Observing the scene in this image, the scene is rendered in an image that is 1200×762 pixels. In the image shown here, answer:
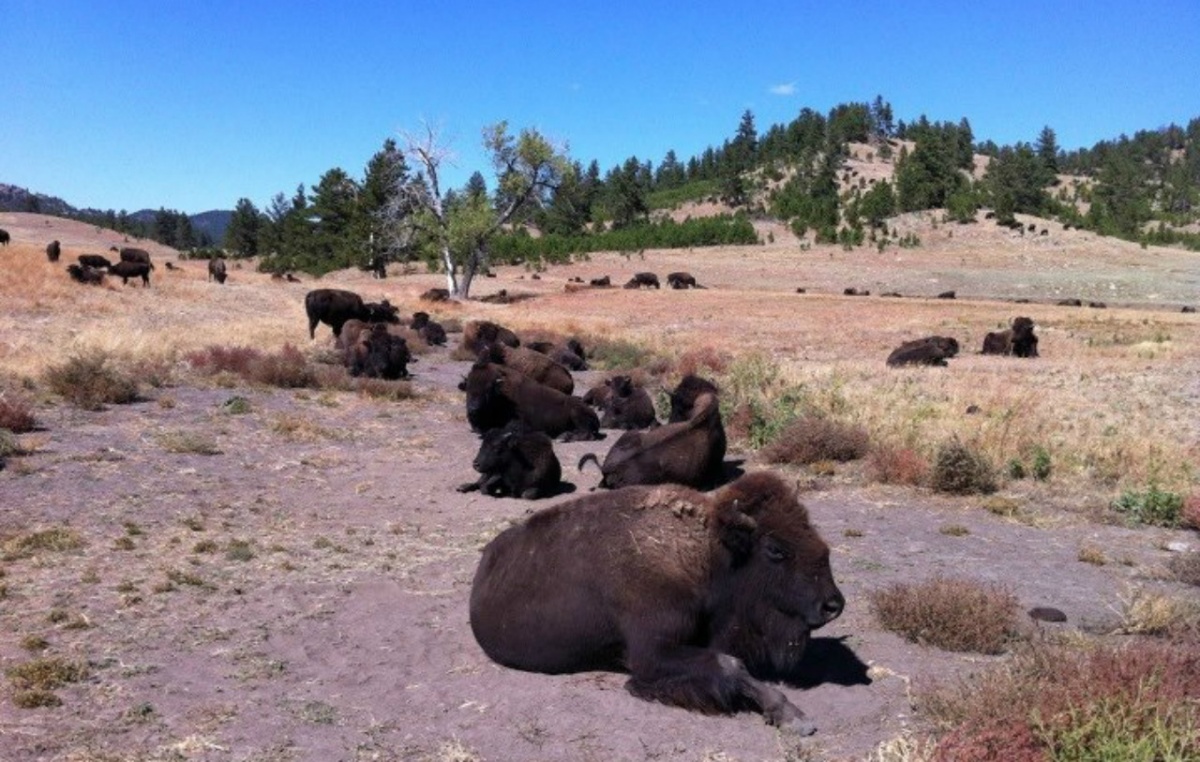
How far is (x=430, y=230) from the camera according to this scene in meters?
56.2

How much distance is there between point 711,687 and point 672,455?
6541mm

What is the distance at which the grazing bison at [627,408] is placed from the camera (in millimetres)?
16969

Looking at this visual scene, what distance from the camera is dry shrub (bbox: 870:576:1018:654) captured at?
6.65 meters

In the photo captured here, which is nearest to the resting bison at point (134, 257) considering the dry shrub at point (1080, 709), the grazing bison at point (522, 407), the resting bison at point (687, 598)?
the grazing bison at point (522, 407)

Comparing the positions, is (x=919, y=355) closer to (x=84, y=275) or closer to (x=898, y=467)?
(x=898, y=467)

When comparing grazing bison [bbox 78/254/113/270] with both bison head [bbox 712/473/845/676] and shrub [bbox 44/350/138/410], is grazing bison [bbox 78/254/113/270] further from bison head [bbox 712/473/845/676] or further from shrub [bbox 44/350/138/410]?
bison head [bbox 712/473/845/676]

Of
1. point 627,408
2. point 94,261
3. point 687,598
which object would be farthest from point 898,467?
point 94,261

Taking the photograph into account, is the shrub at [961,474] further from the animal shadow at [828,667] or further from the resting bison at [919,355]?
the resting bison at [919,355]

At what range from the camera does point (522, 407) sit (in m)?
16.3

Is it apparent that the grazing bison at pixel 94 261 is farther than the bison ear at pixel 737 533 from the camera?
Yes

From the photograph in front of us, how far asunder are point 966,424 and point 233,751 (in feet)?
41.9

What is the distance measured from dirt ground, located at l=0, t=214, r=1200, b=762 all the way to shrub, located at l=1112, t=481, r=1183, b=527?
0.33 meters

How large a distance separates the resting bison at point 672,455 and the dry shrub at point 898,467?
213 centimetres

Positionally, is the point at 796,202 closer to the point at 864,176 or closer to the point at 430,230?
the point at 864,176
